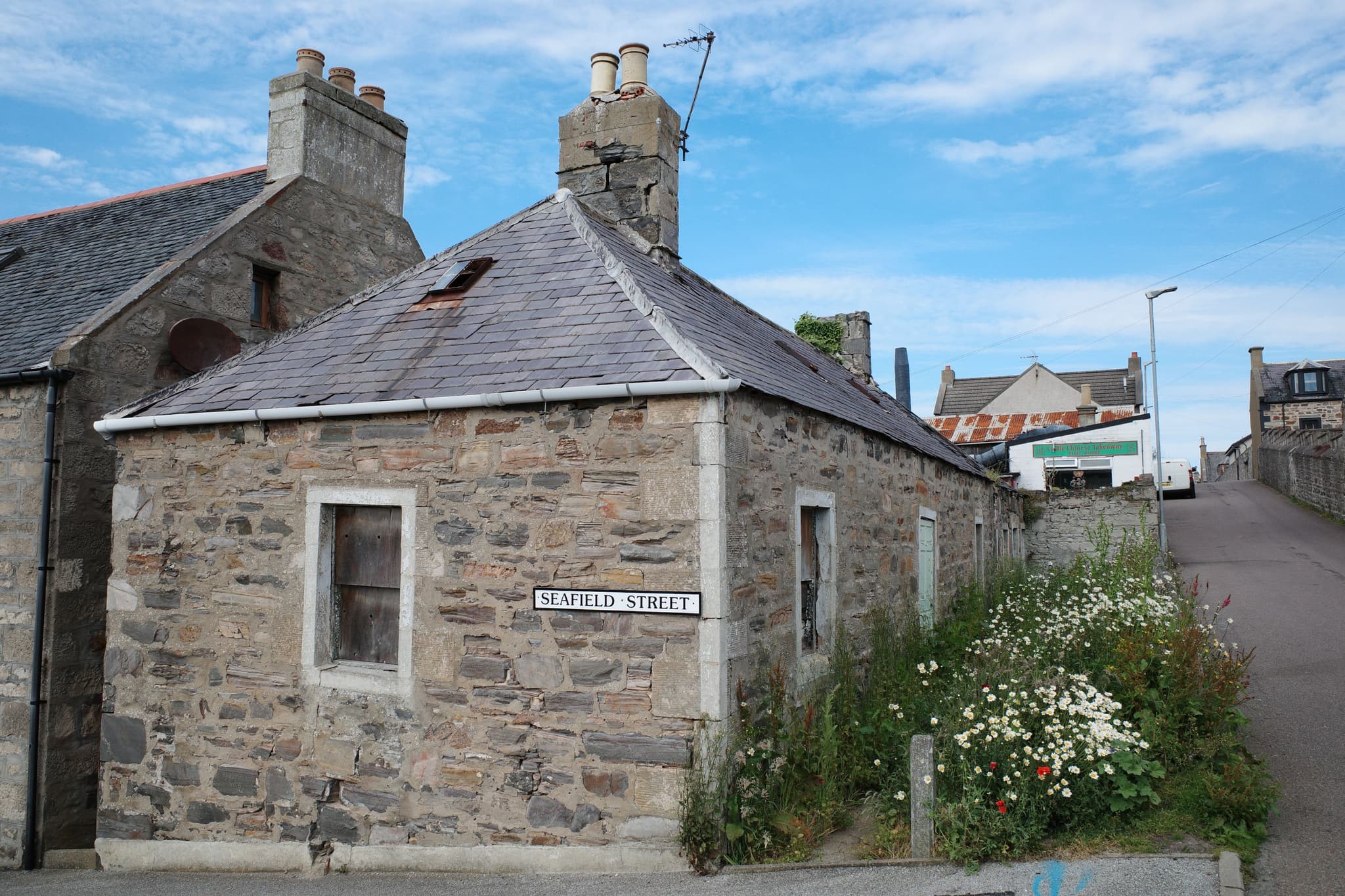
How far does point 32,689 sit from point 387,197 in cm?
702

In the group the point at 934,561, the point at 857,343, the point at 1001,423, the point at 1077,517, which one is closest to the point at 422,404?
the point at 934,561

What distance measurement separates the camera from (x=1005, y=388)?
146 feet

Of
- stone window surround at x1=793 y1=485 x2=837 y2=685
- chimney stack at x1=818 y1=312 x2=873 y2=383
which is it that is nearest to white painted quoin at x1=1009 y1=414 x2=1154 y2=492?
chimney stack at x1=818 y1=312 x2=873 y2=383

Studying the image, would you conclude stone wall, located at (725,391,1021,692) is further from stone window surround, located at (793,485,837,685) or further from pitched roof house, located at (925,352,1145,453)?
pitched roof house, located at (925,352,1145,453)

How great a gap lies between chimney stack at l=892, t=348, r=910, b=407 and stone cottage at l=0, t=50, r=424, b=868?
34.0 meters

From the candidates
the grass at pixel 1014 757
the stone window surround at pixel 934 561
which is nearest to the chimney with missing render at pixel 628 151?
the stone window surround at pixel 934 561

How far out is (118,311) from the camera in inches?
348

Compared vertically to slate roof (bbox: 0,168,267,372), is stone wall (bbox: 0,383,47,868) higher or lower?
lower

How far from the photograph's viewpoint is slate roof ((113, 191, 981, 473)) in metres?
6.36

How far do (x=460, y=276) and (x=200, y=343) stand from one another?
335 cm

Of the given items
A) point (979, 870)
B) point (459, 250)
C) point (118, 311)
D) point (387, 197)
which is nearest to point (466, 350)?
point (459, 250)

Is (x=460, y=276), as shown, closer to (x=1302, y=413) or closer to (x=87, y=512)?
(x=87, y=512)

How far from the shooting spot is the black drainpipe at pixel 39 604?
826cm

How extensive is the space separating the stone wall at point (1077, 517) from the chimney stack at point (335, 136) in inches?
654
